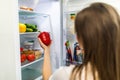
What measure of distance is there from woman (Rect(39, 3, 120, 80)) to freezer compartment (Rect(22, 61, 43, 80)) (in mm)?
1392

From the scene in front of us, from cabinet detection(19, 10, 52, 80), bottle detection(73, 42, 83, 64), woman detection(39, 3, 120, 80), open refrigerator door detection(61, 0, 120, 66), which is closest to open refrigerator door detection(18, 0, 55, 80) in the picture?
cabinet detection(19, 10, 52, 80)

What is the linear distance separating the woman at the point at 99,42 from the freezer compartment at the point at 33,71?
1.39 m

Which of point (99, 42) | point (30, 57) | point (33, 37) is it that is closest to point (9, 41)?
point (30, 57)

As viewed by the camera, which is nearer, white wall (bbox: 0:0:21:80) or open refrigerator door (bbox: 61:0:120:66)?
white wall (bbox: 0:0:21:80)

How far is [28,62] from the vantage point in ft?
5.82

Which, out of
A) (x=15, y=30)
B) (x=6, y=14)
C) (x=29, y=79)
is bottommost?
(x=29, y=79)

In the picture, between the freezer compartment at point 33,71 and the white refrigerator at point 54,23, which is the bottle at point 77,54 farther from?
the freezer compartment at point 33,71

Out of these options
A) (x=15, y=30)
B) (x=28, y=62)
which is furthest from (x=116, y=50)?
(x=28, y=62)

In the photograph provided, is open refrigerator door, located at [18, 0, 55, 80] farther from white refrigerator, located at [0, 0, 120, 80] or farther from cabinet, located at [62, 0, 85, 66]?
cabinet, located at [62, 0, 85, 66]

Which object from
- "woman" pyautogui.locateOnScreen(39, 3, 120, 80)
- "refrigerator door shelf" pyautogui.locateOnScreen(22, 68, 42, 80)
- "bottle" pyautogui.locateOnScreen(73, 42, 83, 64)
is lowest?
"refrigerator door shelf" pyautogui.locateOnScreen(22, 68, 42, 80)

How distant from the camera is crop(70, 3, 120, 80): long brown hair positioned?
28.4 inches

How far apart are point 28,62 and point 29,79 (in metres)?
0.39

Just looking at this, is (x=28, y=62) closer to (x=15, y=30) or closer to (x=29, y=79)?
(x=29, y=79)

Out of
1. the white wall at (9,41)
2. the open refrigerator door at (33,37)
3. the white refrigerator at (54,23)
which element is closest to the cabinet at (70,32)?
the white refrigerator at (54,23)
